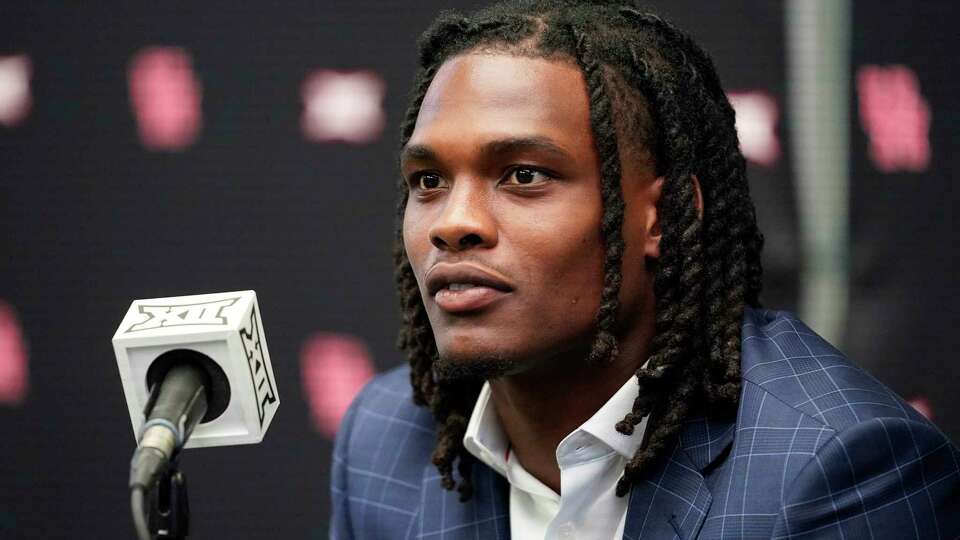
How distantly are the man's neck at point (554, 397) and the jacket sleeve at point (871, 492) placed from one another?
436mm

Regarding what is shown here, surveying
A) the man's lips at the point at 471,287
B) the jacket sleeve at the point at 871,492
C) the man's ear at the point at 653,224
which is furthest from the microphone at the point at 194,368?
the jacket sleeve at the point at 871,492

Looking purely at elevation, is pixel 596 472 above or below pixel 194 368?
below

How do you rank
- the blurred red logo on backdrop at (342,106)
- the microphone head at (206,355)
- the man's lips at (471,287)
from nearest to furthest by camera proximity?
the microphone head at (206,355) < the man's lips at (471,287) < the blurred red logo on backdrop at (342,106)

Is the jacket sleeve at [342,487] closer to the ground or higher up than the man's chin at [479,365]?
closer to the ground

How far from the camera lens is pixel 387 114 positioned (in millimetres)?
3312

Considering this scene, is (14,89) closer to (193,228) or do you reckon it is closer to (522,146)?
(193,228)

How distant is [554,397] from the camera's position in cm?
235

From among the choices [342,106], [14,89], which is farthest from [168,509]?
[14,89]

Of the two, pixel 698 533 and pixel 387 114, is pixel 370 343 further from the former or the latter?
pixel 698 533

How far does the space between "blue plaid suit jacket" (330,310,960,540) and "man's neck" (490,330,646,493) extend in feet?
0.50

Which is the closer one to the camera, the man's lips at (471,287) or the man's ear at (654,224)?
the man's lips at (471,287)

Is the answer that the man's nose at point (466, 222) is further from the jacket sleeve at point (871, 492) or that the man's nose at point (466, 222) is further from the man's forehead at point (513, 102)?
the jacket sleeve at point (871, 492)

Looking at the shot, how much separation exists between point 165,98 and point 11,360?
88 centimetres

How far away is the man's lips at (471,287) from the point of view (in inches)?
83.7
